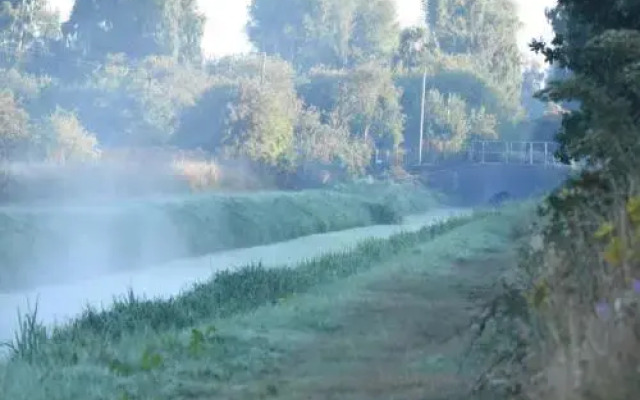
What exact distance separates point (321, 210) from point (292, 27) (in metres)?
46.4

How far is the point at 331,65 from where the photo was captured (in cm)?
8162

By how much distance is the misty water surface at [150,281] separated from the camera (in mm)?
20219

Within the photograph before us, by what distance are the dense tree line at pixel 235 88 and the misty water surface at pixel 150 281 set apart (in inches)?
448

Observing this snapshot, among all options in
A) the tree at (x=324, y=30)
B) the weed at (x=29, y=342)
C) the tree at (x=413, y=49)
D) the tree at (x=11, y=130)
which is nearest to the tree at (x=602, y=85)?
the weed at (x=29, y=342)

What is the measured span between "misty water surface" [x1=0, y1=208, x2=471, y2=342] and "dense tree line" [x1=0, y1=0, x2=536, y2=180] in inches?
448

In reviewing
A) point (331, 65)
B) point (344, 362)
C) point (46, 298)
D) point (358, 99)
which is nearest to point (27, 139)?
point (46, 298)

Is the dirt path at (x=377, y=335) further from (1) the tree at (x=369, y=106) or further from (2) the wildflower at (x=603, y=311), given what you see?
(1) the tree at (x=369, y=106)

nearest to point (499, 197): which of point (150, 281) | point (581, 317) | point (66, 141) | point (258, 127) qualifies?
point (258, 127)

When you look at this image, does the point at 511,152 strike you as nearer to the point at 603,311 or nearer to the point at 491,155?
the point at 491,155

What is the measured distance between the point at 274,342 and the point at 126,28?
179 feet

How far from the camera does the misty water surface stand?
20219mm

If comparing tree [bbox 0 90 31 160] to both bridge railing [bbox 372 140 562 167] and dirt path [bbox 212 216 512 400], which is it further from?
bridge railing [bbox 372 140 562 167]

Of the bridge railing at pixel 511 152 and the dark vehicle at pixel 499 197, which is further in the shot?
the bridge railing at pixel 511 152

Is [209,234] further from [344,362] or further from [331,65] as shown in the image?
[331,65]
